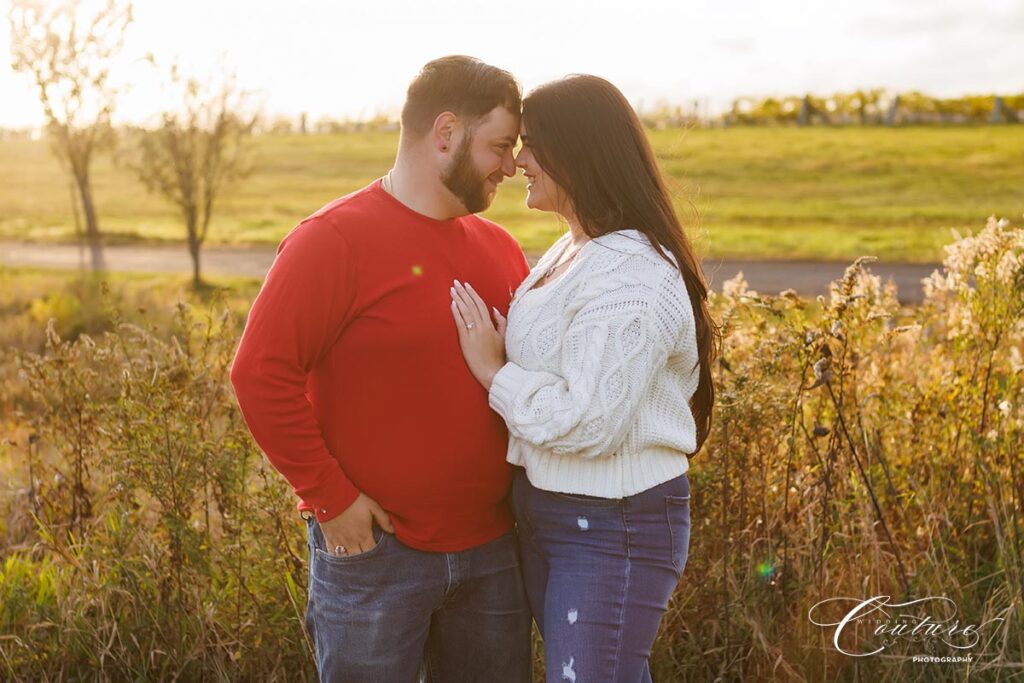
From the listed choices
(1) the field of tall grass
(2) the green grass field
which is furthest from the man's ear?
(2) the green grass field

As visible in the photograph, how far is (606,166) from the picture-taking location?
2947 mm

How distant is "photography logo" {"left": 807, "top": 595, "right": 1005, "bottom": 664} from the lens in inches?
148

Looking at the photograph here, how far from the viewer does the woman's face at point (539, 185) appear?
306 centimetres

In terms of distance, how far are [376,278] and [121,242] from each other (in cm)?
2294

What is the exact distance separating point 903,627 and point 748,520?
2.33 ft

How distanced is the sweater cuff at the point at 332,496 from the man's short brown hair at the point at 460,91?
1097 millimetres

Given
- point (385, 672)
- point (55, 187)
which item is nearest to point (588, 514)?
point (385, 672)

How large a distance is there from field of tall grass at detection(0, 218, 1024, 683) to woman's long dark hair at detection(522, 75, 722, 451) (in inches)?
41.8

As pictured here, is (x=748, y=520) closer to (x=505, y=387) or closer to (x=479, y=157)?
(x=505, y=387)

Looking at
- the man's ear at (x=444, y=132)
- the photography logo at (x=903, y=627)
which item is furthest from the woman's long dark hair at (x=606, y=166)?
the photography logo at (x=903, y=627)

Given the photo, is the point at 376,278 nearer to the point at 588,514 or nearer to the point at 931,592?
the point at 588,514

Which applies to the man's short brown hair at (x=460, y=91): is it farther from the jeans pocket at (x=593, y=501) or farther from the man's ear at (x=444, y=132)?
the jeans pocket at (x=593, y=501)

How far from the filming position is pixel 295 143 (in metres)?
45.4

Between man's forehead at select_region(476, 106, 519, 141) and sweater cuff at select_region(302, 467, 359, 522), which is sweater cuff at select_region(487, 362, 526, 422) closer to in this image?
sweater cuff at select_region(302, 467, 359, 522)
